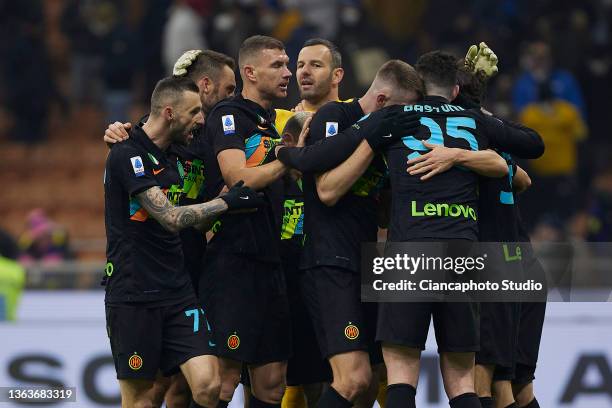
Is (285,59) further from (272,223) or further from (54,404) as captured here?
(54,404)

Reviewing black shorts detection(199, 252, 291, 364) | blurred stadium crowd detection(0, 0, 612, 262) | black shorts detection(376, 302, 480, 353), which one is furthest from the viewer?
blurred stadium crowd detection(0, 0, 612, 262)

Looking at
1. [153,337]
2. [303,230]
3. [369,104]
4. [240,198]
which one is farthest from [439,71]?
[153,337]

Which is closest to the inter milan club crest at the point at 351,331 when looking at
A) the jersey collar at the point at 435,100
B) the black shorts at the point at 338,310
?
the black shorts at the point at 338,310

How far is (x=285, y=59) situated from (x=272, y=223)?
1.05 m

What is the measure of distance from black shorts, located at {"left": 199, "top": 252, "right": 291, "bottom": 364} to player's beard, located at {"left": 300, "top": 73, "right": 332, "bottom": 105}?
126cm

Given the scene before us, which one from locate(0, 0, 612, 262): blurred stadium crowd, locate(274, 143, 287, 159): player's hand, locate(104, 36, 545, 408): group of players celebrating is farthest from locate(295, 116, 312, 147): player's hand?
locate(0, 0, 612, 262): blurred stadium crowd

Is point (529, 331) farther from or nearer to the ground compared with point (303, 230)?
nearer to the ground

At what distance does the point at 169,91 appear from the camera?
8328 mm

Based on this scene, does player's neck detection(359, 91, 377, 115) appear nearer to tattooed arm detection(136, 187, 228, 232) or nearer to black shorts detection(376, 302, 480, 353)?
tattooed arm detection(136, 187, 228, 232)

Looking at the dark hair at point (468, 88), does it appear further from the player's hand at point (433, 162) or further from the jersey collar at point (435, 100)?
the player's hand at point (433, 162)

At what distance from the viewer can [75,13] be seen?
1988 cm

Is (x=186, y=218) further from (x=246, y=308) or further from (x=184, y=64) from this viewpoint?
(x=184, y=64)

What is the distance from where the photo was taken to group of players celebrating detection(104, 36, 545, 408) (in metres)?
7.85

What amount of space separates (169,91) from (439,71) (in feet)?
5.24
